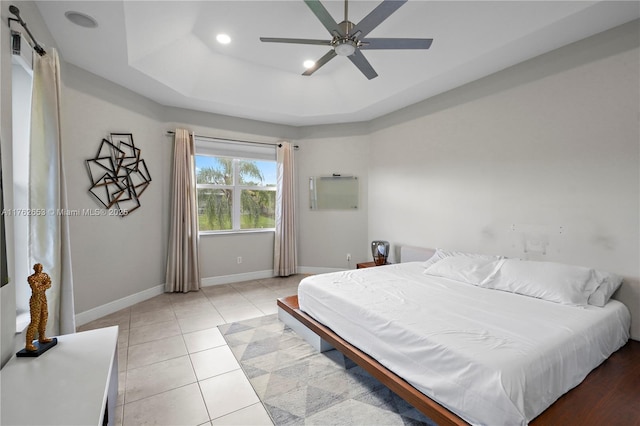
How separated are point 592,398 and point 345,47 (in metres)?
2.58

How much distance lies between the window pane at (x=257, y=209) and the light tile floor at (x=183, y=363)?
1371mm

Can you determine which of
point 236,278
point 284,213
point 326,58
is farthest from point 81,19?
point 236,278

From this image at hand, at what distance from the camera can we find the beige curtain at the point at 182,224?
4152 millimetres

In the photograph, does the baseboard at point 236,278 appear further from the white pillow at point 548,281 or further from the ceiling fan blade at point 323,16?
the ceiling fan blade at point 323,16

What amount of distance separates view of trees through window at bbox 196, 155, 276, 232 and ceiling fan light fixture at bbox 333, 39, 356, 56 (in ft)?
10.0

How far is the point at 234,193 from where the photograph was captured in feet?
15.9

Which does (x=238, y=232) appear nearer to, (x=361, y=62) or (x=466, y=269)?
(x=361, y=62)

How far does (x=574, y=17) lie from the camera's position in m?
2.23

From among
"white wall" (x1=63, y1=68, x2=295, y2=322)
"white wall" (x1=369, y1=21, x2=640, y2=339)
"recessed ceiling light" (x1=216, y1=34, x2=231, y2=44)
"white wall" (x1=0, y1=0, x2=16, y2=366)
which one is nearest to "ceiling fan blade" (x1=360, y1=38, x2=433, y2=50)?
"white wall" (x1=369, y1=21, x2=640, y2=339)

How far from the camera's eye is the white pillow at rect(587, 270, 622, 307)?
Result: 214cm

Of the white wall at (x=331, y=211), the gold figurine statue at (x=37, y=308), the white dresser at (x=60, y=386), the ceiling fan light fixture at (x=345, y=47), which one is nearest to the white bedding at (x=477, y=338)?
the white dresser at (x=60, y=386)

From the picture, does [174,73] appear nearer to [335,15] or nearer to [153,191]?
[153,191]

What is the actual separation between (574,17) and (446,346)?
267 cm

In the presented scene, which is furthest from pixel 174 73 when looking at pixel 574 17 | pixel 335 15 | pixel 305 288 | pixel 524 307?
pixel 524 307
